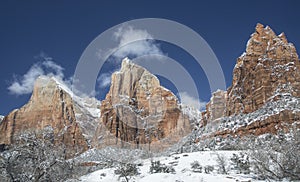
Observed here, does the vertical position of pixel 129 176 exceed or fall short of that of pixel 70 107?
it falls short

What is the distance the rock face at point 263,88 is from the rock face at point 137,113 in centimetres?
4801

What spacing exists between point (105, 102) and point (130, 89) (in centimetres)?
2597

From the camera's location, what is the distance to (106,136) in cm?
12006

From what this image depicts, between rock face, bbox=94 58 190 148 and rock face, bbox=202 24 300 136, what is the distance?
4801 centimetres

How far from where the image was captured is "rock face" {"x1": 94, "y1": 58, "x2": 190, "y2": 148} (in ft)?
422

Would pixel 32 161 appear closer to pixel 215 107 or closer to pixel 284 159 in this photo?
pixel 284 159

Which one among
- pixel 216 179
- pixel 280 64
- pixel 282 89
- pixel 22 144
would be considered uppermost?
pixel 280 64

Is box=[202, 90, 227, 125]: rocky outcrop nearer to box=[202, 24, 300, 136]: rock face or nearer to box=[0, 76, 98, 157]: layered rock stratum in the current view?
box=[202, 24, 300, 136]: rock face

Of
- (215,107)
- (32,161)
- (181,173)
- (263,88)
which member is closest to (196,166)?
(181,173)

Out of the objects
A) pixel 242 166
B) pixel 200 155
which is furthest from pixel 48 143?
pixel 200 155

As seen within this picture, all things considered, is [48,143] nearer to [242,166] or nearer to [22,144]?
[22,144]

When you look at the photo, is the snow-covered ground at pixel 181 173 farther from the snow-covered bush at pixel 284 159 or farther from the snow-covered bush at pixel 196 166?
the snow-covered bush at pixel 284 159

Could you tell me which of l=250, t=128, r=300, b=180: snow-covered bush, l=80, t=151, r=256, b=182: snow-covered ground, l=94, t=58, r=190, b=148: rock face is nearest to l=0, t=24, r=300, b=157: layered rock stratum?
l=94, t=58, r=190, b=148: rock face

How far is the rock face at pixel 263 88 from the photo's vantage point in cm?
5356
